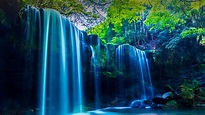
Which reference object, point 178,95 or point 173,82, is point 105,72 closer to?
point 178,95

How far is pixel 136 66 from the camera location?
52.9ft

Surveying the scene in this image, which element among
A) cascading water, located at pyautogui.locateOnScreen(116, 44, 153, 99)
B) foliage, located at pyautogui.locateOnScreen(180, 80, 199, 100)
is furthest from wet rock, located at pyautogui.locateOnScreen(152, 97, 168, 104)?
cascading water, located at pyautogui.locateOnScreen(116, 44, 153, 99)

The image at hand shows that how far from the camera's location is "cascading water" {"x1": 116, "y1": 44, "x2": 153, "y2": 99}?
15510mm

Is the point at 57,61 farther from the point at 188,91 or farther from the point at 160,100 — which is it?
the point at 188,91

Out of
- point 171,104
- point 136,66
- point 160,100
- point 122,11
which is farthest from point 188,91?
point 122,11

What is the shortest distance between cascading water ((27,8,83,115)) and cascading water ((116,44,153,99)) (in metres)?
5.08

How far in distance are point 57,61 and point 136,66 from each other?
26.7 ft

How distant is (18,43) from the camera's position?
26.4 feet

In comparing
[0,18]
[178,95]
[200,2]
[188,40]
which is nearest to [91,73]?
[178,95]

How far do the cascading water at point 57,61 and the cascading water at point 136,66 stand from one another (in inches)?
200

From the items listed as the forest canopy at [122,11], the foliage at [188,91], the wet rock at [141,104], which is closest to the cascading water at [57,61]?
the forest canopy at [122,11]

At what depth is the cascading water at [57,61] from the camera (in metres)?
8.73

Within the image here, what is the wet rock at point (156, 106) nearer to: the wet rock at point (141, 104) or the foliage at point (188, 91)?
the wet rock at point (141, 104)

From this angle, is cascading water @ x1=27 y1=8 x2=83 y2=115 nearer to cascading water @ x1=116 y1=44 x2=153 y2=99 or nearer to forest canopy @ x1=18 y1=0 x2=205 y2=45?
forest canopy @ x1=18 y1=0 x2=205 y2=45
